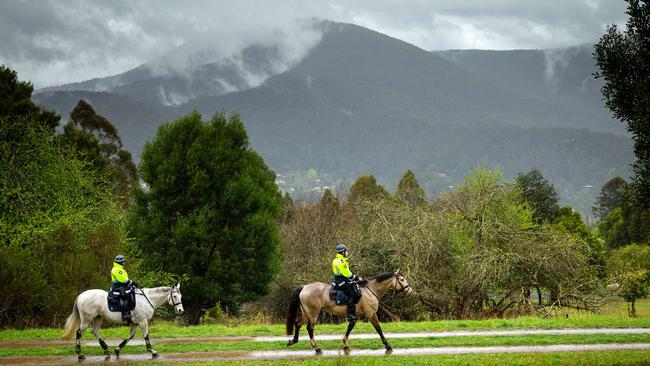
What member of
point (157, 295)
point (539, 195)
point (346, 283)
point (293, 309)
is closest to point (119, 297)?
point (157, 295)

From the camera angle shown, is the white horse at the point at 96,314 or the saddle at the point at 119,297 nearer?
the saddle at the point at 119,297

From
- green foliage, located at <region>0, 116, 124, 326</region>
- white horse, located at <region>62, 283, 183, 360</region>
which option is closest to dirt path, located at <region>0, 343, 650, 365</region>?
white horse, located at <region>62, 283, 183, 360</region>

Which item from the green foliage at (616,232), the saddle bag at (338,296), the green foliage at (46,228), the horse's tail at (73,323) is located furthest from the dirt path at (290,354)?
the green foliage at (616,232)

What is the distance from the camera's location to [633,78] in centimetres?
1714

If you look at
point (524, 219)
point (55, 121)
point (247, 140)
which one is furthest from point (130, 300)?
point (55, 121)

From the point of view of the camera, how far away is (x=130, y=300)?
59.4ft

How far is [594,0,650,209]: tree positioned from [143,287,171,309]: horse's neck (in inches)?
540

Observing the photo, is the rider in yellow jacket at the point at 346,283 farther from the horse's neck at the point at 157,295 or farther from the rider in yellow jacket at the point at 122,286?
the rider in yellow jacket at the point at 122,286

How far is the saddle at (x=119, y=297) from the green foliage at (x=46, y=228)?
8541mm

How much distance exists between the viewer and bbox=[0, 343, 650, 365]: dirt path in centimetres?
1709

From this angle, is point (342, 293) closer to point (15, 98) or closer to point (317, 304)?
point (317, 304)

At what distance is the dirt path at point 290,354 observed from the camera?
17094 mm

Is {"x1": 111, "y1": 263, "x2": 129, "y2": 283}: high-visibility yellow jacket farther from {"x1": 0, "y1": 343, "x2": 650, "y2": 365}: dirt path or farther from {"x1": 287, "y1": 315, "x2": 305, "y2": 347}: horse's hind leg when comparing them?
{"x1": 287, "y1": 315, "x2": 305, "y2": 347}: horse's hind leg

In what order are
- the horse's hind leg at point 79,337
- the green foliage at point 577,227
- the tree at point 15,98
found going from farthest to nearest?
the green foliage at point 577,227 < the tree at point 15,98 < the horse's hind leg at point 79,337
